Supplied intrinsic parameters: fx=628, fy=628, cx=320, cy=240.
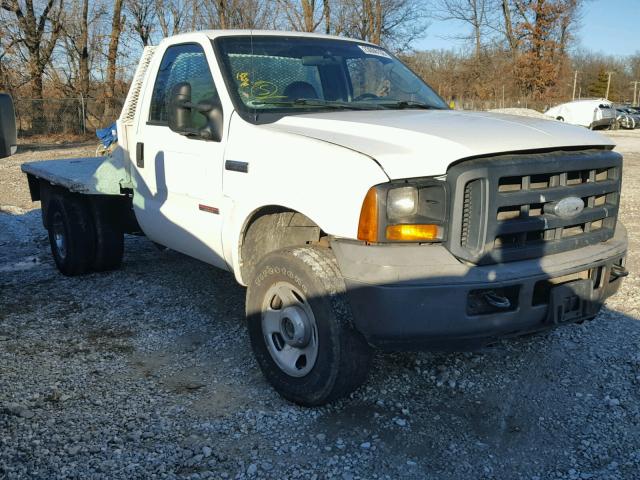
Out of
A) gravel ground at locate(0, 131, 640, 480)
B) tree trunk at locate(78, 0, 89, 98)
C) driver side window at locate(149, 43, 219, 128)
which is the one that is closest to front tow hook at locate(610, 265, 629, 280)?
gravel ground at locate(0, 131, 640, 480)

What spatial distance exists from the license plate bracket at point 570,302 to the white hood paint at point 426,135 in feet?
2.39

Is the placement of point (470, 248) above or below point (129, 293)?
above

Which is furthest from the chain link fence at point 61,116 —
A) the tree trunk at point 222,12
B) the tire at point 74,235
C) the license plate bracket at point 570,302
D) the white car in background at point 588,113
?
the license plate bracket at point 570,302

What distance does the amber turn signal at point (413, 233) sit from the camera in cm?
300

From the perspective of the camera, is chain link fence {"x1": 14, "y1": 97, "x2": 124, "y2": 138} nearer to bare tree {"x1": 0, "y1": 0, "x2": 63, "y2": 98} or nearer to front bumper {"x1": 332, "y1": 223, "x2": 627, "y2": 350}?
bare tree {"x1": 0, "y1": 0, "x2": 63, "y2": 98}

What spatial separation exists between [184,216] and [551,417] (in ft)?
8.81

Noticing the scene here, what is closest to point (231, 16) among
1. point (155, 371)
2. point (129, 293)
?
point (129, 293)

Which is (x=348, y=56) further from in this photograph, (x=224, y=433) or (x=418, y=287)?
(x=224, y=433)

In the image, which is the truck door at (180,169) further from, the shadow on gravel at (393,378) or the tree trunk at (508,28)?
the tree trunk at (508,28)

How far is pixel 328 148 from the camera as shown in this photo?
10.5ft

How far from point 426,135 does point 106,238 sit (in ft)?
12.7

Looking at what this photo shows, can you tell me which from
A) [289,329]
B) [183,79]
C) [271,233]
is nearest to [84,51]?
[183,79]

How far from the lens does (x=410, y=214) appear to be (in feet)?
9.91

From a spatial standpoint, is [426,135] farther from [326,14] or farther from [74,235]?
[326,14]
